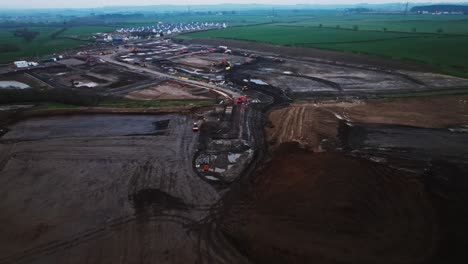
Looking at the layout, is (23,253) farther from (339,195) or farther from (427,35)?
(427,35)

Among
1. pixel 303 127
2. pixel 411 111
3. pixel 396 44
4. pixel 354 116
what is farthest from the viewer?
pixel 396 44

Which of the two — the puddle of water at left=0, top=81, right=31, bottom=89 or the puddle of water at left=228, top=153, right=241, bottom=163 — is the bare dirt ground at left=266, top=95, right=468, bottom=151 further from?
the puddle of water at left=0, top=81, right=31, bottom=89

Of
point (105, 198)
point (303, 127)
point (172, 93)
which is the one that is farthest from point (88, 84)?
point (303, 127)

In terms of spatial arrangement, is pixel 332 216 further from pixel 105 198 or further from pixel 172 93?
pixel 172 93

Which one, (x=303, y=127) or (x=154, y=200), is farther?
(x=303, y=127)

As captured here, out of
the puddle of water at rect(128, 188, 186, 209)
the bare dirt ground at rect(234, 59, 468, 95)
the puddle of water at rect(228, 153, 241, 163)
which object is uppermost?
the bare dirt ground at rect(234, 59, 468, 95)

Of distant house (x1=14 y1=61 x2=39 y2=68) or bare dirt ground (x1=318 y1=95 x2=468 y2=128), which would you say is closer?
bare dirt ground (x1=318 y1=95 x2=468 y2=128)

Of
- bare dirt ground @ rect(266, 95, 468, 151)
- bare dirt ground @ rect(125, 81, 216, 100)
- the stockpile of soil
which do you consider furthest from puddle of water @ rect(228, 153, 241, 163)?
bare dirt ground @ rect(125, 81, 216, 100)
